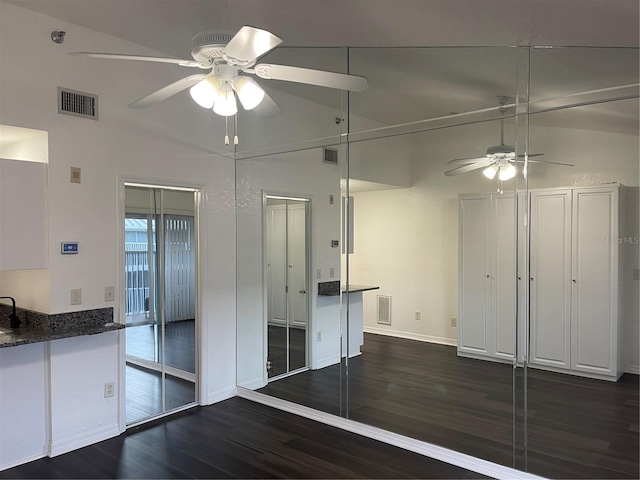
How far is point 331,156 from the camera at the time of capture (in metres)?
4.03

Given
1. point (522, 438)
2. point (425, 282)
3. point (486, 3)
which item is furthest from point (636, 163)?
point (522, 438)

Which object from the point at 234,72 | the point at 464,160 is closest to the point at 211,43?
the point at 234,72

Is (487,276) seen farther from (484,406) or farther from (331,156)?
(331,156)

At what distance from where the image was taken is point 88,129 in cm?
360

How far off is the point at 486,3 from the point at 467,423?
2.76 meters

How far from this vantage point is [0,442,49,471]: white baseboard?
322 centimetres

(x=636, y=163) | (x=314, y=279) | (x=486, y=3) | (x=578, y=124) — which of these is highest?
(x=486, y=3)

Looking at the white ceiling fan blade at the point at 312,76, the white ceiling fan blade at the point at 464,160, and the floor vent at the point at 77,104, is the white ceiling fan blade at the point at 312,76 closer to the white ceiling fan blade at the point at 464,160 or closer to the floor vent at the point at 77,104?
the white ceiling fan blade at the point at 464,160

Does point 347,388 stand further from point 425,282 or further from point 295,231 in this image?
point 295,231

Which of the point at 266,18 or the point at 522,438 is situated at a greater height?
the point at 266,18

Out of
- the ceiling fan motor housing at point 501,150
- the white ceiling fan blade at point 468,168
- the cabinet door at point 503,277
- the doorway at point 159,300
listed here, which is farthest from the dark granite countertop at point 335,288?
the ceiling fan motor housing at point 501,150

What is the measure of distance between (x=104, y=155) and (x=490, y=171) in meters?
2.92

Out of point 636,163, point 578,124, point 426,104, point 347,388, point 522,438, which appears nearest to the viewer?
point 636,163

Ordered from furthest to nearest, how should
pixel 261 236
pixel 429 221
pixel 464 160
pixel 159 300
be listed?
pixel 261 236 → pixel 159 300 → pixel 429 221 → pixel 464 160
